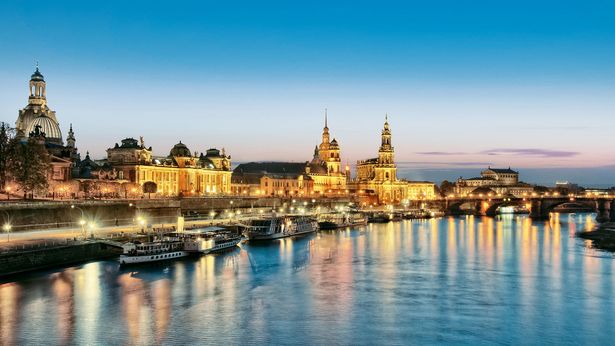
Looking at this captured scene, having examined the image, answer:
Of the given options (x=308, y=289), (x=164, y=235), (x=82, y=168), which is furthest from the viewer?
(x=82, y=168)

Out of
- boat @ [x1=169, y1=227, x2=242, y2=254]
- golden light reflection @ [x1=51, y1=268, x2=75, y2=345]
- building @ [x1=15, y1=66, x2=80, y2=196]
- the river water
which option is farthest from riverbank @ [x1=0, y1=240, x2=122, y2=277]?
building @ [x1=15, y1=66, x2=80, y2=196]

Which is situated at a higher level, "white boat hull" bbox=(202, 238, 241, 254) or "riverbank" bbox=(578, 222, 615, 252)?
"white boat hull" bbox=(202, 238, 241, 254)

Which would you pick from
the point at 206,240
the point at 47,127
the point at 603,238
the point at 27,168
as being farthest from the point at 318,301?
the point at 47,127

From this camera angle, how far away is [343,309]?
42062 millimetres

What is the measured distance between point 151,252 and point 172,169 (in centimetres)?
7400

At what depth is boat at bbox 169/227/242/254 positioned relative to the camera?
65.2 m

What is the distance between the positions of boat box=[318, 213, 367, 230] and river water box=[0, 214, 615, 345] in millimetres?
43960

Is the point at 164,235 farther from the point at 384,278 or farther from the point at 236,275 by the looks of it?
the point at 384,278

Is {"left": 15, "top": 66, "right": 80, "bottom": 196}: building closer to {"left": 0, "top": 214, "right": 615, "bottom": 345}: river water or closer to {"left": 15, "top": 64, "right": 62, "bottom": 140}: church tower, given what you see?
{"left": 15, "top": 64, "right": 62, "bottom": 140}: church tower

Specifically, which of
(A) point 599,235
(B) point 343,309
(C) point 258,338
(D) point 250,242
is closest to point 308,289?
(B) point 343,309

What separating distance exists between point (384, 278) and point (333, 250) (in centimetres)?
2166

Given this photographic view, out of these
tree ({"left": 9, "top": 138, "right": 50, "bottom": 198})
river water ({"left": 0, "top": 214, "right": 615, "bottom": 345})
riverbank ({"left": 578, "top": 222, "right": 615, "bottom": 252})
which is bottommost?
river water ({"left": 0, "top": 214, "right": 615, "bottom": 345})

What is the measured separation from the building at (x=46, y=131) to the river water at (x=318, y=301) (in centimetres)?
4349

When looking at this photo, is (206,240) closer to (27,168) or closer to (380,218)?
(27,168)
